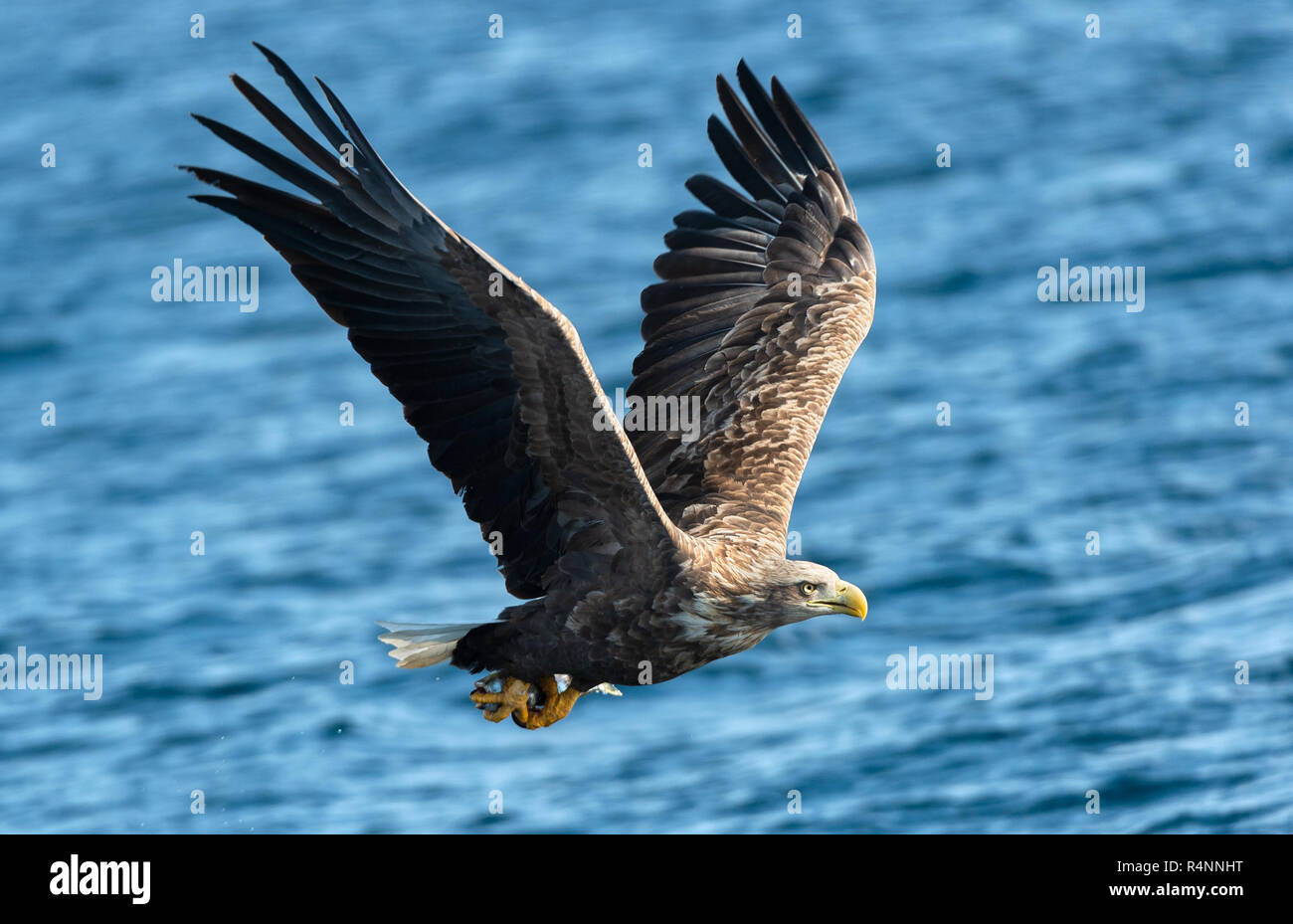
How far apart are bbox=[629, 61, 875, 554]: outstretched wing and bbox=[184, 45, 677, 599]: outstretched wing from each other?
2.57 feet

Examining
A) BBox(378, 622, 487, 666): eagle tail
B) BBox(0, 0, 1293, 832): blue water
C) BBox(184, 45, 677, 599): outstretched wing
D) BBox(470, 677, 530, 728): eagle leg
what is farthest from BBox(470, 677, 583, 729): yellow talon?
BBox(0, 0, 1293, 832): blue water

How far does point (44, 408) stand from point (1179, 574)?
793 inches

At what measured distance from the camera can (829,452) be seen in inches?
1303

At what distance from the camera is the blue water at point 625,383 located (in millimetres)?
29688

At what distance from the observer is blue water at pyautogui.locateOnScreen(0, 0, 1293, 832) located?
29.7 meters

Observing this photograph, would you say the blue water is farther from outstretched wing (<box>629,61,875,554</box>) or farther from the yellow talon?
the yellow talon

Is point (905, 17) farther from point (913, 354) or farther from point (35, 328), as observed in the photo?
point (35, 328)

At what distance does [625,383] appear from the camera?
1201 inches

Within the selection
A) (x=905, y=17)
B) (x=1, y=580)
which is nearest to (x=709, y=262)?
(x=1, y=580)

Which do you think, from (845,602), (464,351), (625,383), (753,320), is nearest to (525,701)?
(845,602)

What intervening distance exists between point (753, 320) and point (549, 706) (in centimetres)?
270

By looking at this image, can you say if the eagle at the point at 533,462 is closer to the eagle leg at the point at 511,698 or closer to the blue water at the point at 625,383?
the eagle leg at the point at 511,698

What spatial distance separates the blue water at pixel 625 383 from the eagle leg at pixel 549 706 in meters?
18.9

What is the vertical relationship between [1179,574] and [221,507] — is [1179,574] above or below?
below
